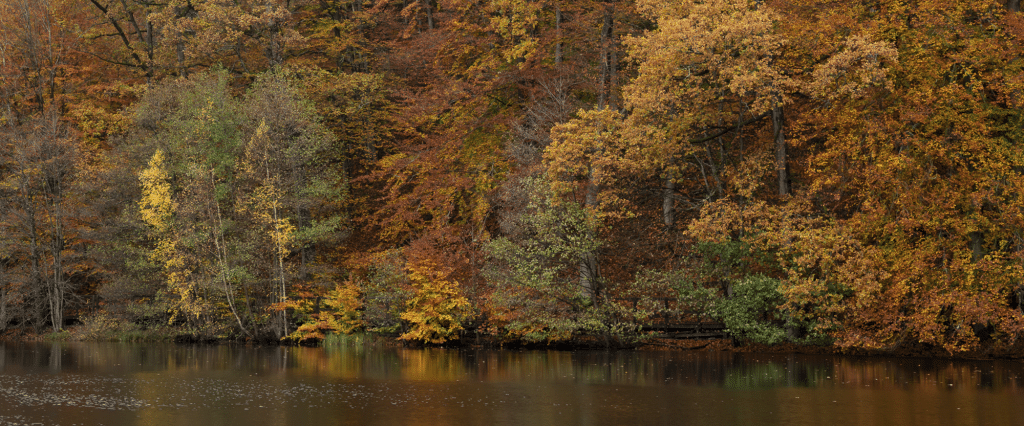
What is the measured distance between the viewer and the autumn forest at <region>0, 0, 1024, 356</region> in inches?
923

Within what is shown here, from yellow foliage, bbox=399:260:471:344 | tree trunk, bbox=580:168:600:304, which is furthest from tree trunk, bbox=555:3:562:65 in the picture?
yellow foliage, bbox=399:260:471:344

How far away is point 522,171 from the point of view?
30.6 meters

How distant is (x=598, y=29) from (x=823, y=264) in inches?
500

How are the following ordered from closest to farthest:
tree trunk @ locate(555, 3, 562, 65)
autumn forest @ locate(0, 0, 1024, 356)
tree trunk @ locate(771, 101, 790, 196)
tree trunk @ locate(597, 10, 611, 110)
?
autumn forest @ locate(0, 0, 1024, 356) < tree trunk @ locate(771, 101, 790, 196) < tree trunk @ locate(597, 10, 611, 110) < tree trunk @ locate(555, 3, 562, 65)

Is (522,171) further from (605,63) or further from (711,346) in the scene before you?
(711,346)

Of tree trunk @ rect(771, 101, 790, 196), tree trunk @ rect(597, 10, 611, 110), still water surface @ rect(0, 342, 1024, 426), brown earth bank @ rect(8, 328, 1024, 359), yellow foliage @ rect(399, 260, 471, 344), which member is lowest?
brown earth bank @ rect(8, 328, 1024, 359)

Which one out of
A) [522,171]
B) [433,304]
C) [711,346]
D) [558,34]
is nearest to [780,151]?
[711,346]

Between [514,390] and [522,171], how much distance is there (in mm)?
14779

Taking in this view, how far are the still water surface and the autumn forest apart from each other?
7.05ft

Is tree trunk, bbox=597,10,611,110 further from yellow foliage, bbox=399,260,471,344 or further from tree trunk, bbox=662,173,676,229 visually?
yellow foliage, bbox=399,260,471,344

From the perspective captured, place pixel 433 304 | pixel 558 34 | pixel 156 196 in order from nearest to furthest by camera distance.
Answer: pixel 433 304 → pixel 558 34 → pixel 156 196

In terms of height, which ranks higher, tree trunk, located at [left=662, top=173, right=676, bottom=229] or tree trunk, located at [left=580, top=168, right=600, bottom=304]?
tree trunk, located at [left=662, top=173, right=676, bottom=229]

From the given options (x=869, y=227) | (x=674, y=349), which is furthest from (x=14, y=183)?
(x=869, y=227)

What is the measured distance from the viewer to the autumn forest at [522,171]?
23453 millimetres
